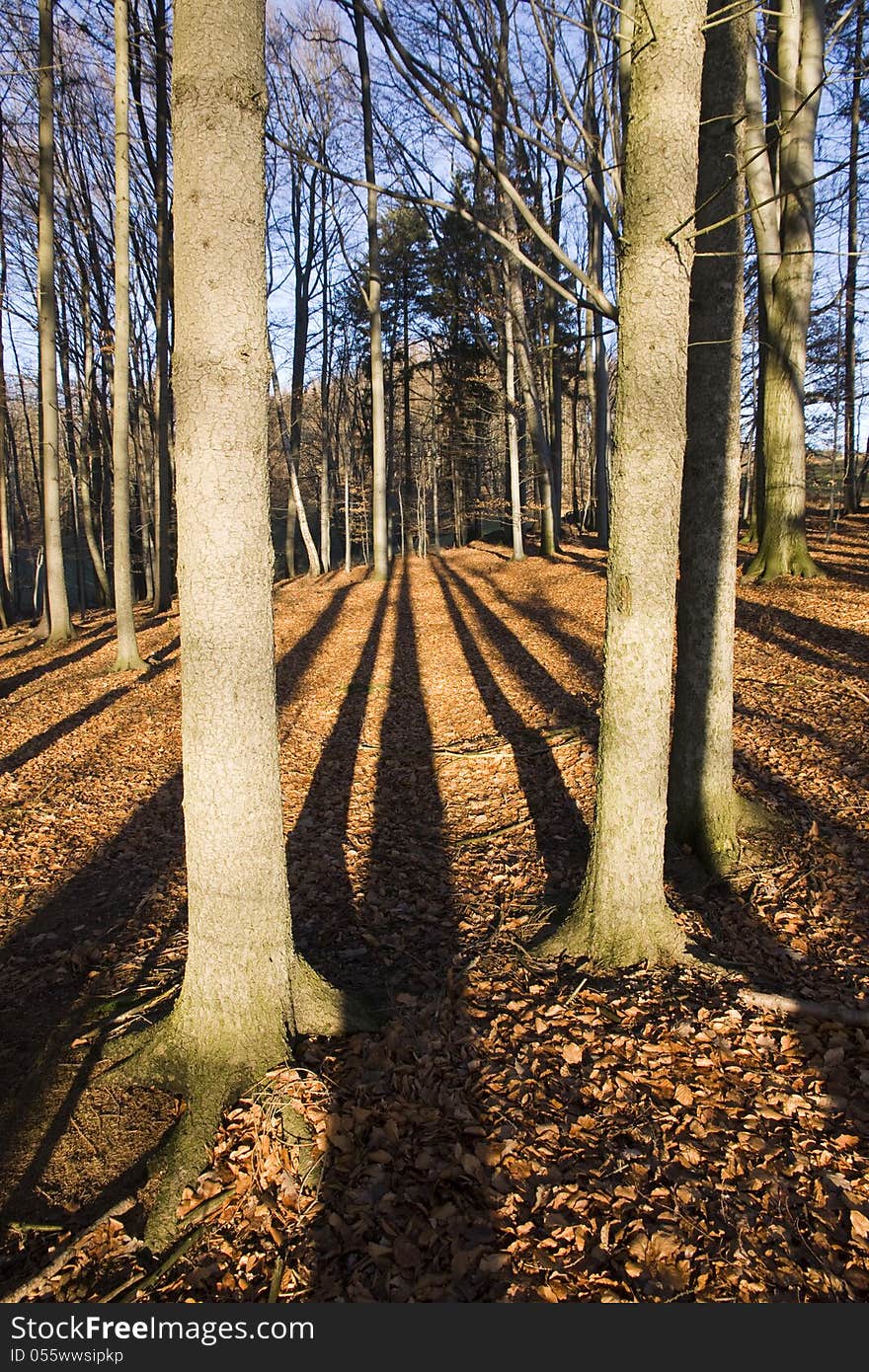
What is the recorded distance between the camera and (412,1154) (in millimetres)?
2875

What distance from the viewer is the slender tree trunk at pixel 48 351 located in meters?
13.7

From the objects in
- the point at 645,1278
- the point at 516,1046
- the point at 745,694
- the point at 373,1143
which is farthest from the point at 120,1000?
the point at 745,694

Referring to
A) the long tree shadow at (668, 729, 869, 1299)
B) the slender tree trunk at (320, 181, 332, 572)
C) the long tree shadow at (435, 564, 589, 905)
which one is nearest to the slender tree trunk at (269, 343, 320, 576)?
the slender tree trunk at (320, 181, 332, 572)

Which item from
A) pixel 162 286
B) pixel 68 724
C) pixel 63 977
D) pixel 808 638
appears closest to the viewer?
pixel 63 977

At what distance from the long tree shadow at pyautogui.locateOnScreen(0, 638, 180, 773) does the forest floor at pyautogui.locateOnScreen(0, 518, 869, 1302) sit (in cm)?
Answer: 49

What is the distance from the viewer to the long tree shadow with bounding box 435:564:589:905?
5.37 m

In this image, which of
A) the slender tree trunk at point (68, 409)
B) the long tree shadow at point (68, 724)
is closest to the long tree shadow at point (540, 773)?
the long tree shadow at point (68, 724)

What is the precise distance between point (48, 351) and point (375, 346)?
26.4 ft

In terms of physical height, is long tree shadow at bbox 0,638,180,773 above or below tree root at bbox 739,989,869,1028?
above

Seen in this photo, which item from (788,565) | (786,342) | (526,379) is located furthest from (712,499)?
(526,379)

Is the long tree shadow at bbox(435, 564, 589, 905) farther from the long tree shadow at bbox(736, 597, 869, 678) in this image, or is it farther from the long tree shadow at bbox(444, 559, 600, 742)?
the long tree shadow at bbox(736, 597, 869, 678)

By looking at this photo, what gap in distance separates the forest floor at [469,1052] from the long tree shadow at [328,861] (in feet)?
0.10

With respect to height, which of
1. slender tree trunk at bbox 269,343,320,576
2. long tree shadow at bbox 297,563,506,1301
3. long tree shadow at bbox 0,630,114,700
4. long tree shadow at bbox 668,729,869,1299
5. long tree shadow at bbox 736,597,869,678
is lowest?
long tree shadow at bbox 297,563,506,1301

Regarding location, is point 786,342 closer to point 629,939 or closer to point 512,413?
point 512,413
